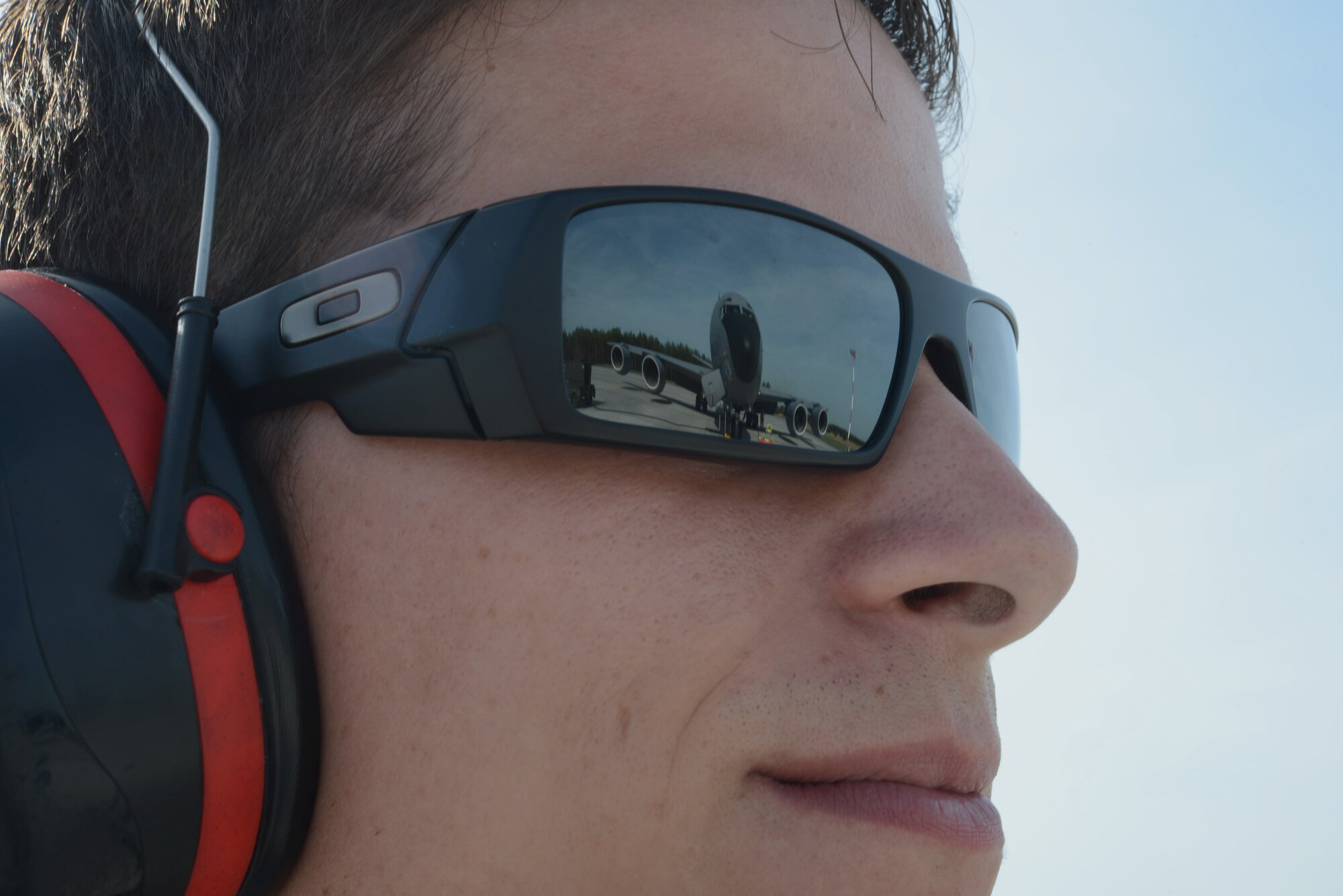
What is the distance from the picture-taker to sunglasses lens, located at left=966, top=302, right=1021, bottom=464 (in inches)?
69.1

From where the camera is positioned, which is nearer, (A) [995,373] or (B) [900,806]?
(B) [900,806]

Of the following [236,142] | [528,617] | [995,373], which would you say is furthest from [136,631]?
[995,373]

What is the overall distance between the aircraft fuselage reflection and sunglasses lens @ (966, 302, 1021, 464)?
1.61 ft

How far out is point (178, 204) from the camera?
170 centimetres

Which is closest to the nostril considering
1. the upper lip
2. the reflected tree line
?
the upper lip

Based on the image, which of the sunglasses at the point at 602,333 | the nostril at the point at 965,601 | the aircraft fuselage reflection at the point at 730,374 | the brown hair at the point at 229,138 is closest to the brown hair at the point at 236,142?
the brown hair at the point at 229,138

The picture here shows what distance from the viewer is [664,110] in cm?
150

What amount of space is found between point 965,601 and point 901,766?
0.81ft

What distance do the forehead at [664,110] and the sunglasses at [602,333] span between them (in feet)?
0.41

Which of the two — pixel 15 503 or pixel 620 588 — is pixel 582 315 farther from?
pixel 15 503

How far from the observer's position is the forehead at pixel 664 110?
57.5 inches

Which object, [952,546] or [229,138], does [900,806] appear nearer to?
[952,546]

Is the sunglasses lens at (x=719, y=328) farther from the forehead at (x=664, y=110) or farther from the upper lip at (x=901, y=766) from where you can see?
the upper lip at (x=901, y=766)

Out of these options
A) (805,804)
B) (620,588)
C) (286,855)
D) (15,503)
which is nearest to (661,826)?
(805,804)
